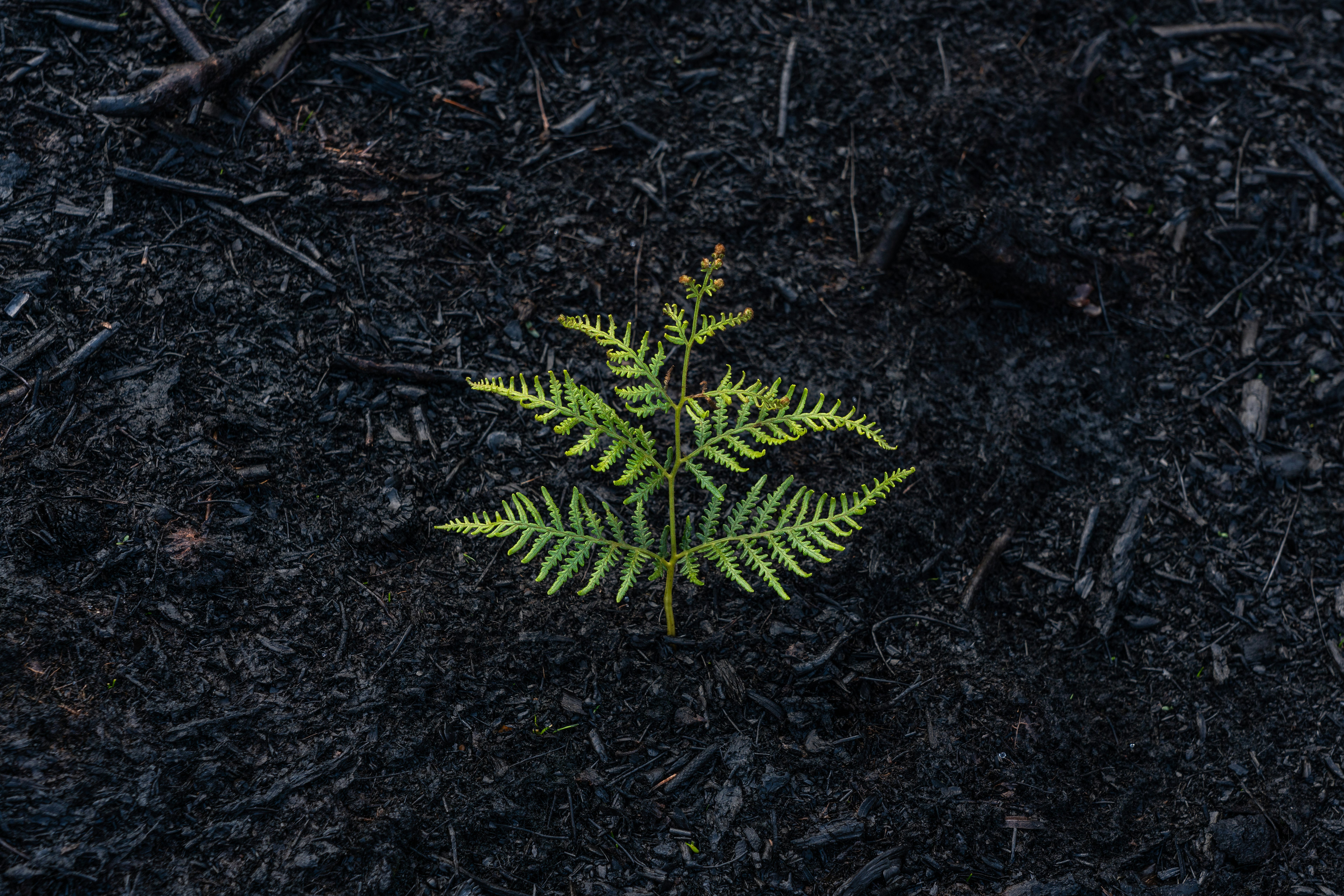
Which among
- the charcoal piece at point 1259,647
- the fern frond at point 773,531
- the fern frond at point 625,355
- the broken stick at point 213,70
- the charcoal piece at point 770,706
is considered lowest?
the charcoal piece at point 1259,647

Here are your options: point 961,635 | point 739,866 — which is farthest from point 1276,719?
point 739,866

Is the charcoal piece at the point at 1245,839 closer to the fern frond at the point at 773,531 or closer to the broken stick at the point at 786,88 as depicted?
the fern frond at the point at 773,531

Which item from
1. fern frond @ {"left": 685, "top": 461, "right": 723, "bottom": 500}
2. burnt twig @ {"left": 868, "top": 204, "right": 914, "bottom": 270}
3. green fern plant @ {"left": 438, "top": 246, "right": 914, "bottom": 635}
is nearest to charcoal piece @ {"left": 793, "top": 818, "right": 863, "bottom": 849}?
green fern plant @ {"left": 438, "top": 246, "right": 914, "bottom": 635}

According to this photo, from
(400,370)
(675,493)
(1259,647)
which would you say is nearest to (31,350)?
(400,370)

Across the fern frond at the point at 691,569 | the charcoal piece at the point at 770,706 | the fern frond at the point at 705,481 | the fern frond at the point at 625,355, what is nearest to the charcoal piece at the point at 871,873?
the charcoal piece at the point at 770,706

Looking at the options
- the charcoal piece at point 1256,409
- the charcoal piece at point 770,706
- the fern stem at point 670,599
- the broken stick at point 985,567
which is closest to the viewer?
the fern stem at point 670,599

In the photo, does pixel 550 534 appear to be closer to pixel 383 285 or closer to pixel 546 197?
pixel 383 285

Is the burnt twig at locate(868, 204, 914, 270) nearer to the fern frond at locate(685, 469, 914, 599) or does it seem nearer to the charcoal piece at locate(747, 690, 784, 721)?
the fern frond at locate(685, 469, 914, 599)
